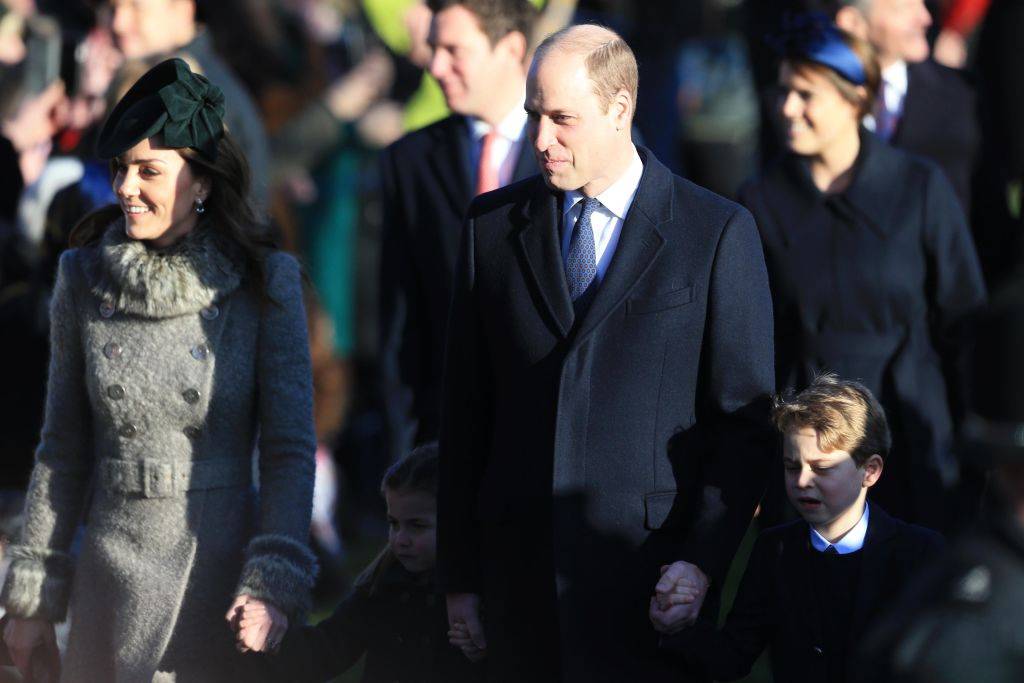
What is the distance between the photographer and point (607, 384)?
4.81 meters

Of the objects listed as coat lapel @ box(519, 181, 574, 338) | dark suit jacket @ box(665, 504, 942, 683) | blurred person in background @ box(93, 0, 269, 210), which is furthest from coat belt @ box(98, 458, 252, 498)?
blurred person in background @ box(93, 0, 269, 210)

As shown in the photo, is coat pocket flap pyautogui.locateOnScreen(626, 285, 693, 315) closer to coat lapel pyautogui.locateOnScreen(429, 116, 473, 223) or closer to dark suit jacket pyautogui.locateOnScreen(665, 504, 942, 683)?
dark suit jacket pyautogui.locateOnScreen(665, 504, 942, 683)

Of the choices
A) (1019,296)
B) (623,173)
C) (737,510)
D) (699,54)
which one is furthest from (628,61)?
(699,54)

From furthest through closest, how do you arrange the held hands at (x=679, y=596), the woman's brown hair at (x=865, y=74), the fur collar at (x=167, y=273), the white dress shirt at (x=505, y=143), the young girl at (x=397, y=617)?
the white dress shirt at (x=505, y=143) → the woman's brown hair at (x=865, y=74) → the young girl at (x=397, y=617) → the fur collar at (x=167, y=273) → the held hands at (x=679, y=596)

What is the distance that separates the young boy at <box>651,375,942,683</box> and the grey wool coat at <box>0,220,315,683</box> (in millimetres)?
1145

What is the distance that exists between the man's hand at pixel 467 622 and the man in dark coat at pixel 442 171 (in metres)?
1.74

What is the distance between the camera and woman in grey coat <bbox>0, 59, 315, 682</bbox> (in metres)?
5.32

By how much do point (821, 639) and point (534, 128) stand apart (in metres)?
1.42

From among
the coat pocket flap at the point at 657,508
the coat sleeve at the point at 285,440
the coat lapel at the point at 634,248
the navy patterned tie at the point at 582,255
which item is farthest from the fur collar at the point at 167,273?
the coat pocket flap at the point at 657,508

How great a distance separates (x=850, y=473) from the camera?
17.2 ft

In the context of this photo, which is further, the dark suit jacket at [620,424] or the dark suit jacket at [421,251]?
the dark suit jacket at [421,251]

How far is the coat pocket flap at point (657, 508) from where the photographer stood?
484 cm

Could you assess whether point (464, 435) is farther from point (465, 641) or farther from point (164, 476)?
point (164, 476)

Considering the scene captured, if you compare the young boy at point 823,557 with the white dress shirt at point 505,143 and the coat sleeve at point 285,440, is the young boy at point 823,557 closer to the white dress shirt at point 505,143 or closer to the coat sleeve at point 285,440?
the coat sleeve at point 285,440
